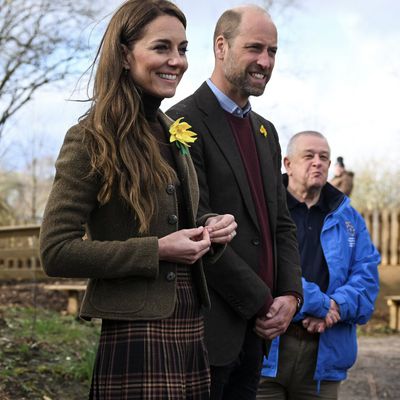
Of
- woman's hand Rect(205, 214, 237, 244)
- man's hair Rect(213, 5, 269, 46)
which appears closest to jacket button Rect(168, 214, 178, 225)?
woman's hand Rect(205, 214, 237, 244)

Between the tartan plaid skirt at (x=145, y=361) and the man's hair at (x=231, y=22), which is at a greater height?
the man's hair at (x=231, y=22)

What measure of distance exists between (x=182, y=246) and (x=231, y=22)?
1516mm

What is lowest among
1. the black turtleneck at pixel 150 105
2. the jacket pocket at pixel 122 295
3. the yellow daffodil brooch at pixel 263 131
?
the jacket pocket at pixel 122 295

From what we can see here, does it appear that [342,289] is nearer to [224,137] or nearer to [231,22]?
[224,137]

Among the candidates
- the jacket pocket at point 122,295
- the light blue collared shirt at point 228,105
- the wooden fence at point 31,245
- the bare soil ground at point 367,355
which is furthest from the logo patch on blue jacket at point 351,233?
the wooden fence at point 31,245

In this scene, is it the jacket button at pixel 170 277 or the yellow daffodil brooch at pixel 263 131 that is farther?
the yellow daffodil brooch at pixel 263 131

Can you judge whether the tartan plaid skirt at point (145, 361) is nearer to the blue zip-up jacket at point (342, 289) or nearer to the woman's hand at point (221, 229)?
the woman's hand at point (221, 229)

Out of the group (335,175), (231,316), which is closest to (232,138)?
(231,316)

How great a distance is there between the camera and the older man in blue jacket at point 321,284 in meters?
4.31

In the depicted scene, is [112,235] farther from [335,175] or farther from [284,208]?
[335,175]

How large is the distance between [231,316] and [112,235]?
962 mm

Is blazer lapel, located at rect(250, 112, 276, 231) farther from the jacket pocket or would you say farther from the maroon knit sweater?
the jacket pocket

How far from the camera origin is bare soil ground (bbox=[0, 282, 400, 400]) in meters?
7.42

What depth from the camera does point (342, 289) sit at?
443 cm
